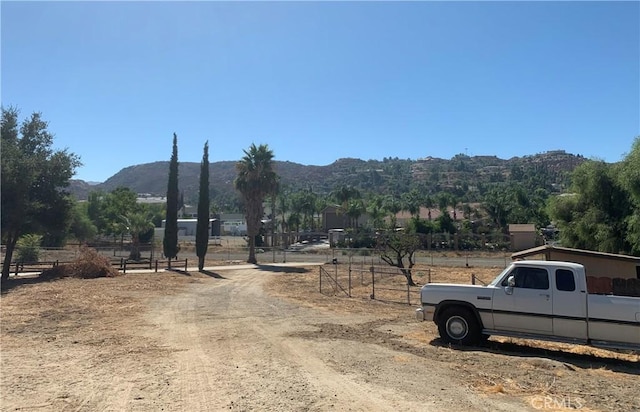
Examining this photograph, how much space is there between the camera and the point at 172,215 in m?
41.9

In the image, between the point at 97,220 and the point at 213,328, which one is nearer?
the point at 213,328

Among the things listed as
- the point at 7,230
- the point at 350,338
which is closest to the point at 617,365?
the point at 350,338

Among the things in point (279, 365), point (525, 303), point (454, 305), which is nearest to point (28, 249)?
point (279, 365)

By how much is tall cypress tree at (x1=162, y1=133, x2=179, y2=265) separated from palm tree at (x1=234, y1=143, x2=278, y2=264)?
856 centimetres

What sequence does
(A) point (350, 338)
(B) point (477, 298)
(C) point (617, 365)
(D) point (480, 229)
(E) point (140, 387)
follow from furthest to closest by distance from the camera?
(D) point (480, 229) → (A) point (350, 338) → (B) point (477, 298) → (C) point (617, 365) → (E) point (140, 387)

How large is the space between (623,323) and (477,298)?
2797 millimetres

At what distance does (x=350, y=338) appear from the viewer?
38.9 ft

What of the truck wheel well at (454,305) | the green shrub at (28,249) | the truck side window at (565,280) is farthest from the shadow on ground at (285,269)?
the truck side window at (565,280)

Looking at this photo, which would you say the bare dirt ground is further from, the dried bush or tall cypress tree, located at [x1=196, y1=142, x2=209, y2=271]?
tall cypress tree, located at [x1=196, y1=142, x2=209, y2=271]

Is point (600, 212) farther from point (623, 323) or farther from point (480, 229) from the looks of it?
point (480, 229)

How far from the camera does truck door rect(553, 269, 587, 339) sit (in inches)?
397

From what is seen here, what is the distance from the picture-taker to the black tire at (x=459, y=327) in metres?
11.1

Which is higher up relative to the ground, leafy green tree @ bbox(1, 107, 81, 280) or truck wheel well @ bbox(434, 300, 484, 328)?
leafy green tree @ bbox(1, 107, 81, 280)

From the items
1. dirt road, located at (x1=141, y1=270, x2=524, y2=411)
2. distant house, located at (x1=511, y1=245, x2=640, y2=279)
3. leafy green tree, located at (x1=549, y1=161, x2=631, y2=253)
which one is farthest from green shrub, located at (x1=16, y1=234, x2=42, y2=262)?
leafy green tree, located at (x1=549, y1=161, x2=631, y2=253)
